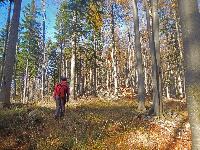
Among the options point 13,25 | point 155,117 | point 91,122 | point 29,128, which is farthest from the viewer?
point 13,25

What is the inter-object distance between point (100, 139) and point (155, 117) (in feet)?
14.6

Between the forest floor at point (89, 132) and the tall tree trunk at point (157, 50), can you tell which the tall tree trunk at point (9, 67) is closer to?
the forest floor at point (89, 132)

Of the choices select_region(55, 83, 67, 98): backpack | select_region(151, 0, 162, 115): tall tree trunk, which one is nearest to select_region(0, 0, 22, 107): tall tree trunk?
select_region(55, 83, 67, 98): backpack

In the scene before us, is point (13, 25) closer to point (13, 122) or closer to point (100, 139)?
point (13, 122)

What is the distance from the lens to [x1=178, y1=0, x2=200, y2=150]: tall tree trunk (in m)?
5.89

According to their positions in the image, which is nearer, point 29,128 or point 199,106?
point 199,106

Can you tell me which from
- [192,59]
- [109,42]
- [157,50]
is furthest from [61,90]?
[109,42]

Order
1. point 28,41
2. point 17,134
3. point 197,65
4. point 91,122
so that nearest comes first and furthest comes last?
point 197,65, point 17,134, point 91,122, point 28,41

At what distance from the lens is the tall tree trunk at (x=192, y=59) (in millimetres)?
5887

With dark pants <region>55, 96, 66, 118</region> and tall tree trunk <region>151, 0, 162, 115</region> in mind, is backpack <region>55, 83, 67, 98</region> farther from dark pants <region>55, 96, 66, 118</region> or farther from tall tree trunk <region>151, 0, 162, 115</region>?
tall tree trunk <region>151, 0, 162, 115</region>

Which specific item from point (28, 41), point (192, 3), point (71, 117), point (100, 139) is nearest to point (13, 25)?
point (71, 117)

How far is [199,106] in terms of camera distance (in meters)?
5.90

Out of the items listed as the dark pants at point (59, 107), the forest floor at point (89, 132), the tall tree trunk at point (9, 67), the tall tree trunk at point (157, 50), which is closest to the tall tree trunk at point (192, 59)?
the forest floor at point (89, 132)

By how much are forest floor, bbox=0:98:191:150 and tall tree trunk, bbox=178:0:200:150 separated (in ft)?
18.1
